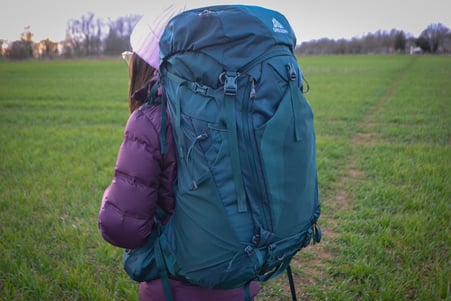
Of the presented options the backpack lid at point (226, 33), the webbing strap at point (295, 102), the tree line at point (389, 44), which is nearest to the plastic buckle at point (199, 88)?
the backpack lid at point (226, 33)

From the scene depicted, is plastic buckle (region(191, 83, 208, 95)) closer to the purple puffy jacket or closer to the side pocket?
the purple puffy jacket

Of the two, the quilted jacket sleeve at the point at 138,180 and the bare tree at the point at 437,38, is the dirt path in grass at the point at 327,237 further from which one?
the bare tree at the point at 437,38

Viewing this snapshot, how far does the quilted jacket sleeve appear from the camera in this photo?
4.41ft

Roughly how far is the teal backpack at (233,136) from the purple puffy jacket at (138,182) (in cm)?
7

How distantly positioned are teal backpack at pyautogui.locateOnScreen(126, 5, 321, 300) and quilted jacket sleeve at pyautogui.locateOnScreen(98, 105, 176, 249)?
0.25ft

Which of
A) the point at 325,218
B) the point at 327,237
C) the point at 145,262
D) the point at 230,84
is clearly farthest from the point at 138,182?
the point at 325,218

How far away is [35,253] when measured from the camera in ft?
10.7

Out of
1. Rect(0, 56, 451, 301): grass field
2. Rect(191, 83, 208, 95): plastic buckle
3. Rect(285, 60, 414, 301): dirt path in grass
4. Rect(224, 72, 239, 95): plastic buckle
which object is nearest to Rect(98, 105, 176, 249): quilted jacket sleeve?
Rect(191, 83, 208, 95): plastic buckle

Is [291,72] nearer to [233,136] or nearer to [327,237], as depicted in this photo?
[233,136]

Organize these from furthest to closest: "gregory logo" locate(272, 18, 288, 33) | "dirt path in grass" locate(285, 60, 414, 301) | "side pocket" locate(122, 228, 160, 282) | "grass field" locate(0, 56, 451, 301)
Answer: "dirt path in grass" locate(285, 60, 414, 301), "grass field" locate(0, 56, 451, 301), "side pocket" locate(122, 228, 160, 282), "gregory logo" locate(272, 18, 288, 33)

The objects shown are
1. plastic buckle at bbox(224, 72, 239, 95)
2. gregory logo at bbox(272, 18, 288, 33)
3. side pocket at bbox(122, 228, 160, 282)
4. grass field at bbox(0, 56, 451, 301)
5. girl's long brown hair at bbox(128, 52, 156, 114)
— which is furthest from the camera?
grass field at bbox(0, 56, 451, 301)

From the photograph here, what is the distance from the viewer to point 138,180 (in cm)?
135

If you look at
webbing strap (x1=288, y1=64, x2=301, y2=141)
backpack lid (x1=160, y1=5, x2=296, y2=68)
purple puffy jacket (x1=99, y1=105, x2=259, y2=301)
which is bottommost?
purple puffy jacket (x1=99, y1=105, x2=259, y2=301)

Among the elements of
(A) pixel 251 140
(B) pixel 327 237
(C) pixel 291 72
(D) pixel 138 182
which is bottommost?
(B) pixel 327 237
